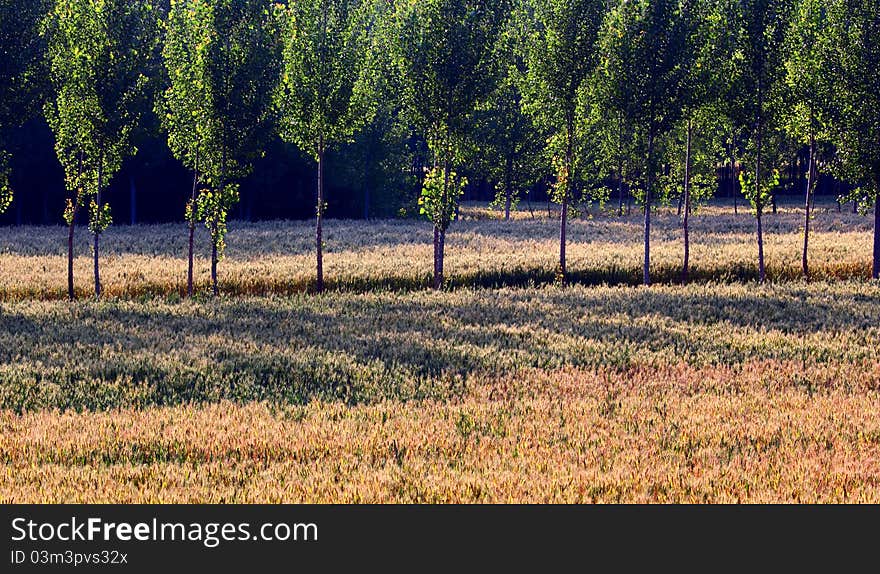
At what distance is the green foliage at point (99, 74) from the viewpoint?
26.3 metres

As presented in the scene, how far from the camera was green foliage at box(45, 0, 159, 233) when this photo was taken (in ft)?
86.4

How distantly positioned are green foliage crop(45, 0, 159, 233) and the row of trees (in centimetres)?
5

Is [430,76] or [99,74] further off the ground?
[430,76]

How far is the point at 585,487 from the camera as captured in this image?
851 cm

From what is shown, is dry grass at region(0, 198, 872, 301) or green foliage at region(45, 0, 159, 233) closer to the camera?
green foliage at region(45, 0, 159, 233)

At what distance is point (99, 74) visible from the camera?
26375 millimetres

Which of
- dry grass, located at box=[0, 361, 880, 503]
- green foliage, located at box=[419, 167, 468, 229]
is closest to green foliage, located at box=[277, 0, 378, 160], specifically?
green foliage, located at box=[419, 167, 468, 229]

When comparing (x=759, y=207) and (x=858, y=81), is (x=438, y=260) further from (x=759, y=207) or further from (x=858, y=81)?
(x=858, y=81)

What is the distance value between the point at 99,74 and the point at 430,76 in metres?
10.6

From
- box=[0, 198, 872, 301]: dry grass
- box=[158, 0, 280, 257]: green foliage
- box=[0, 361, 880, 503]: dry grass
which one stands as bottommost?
box=[0, 361, 880, 503]: dry grass

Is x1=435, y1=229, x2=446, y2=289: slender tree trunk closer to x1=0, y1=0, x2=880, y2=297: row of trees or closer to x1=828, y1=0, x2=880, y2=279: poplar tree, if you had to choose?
x1=0, y1=0, x2=880, y2=297: row of trees

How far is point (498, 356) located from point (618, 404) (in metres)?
4.16

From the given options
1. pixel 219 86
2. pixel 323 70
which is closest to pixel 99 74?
pixel 219 86
